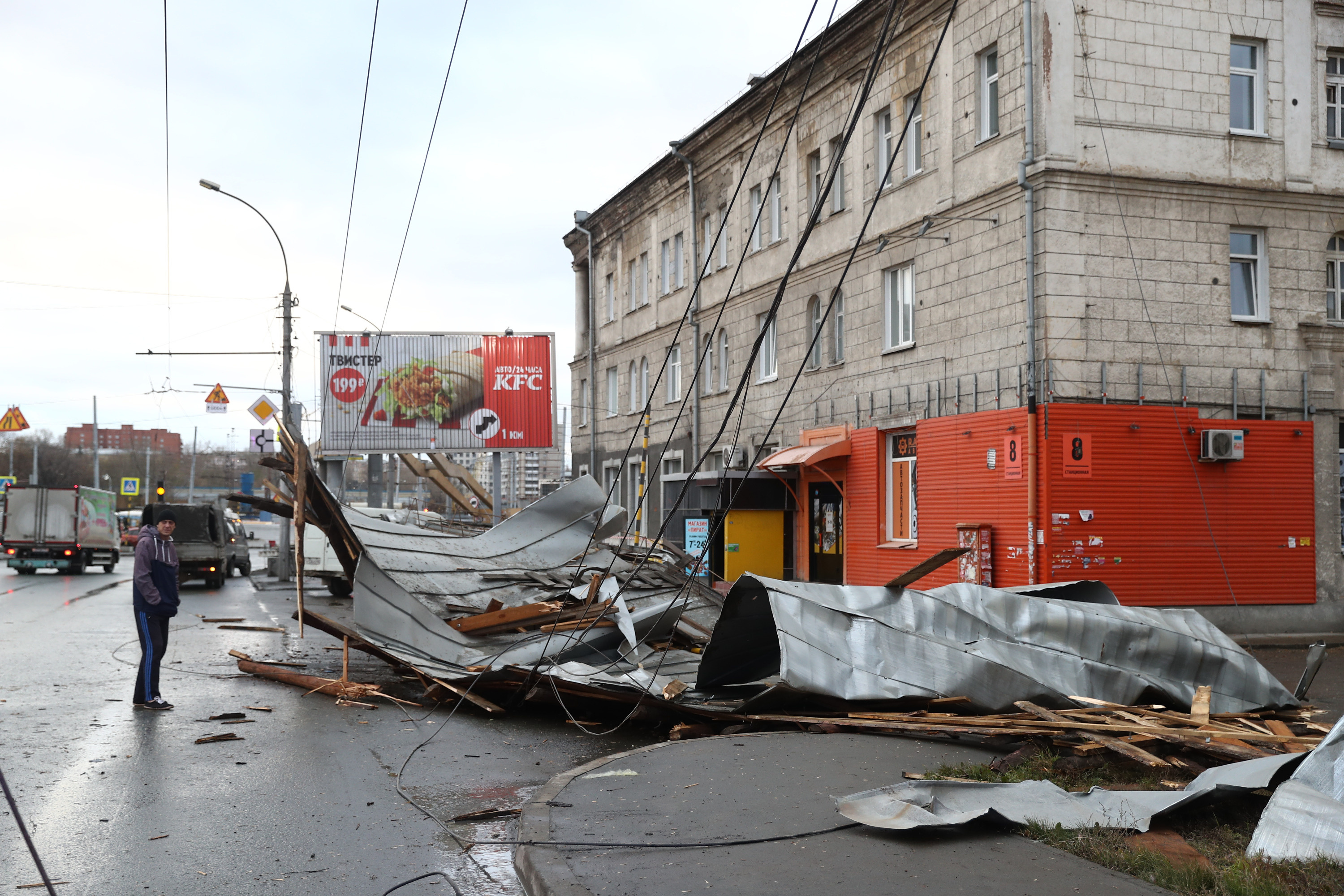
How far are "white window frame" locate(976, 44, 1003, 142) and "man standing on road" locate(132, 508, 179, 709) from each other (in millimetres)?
13456

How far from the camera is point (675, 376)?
102ft

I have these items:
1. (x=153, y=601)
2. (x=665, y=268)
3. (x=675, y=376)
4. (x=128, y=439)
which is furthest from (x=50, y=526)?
(x=128, y=439)

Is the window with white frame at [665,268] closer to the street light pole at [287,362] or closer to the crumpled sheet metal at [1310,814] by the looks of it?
the street light pole at [287,362]

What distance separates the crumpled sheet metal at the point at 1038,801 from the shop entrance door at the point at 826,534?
52.0 ft

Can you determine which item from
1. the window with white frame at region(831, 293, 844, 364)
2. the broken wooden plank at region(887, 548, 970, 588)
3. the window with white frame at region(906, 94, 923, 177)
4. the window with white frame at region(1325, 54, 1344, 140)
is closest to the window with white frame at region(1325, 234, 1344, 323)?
the window with white frame at region(1325, 54, 1344, 140)

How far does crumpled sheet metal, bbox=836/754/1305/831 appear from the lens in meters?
5.38

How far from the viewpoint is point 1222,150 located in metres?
17.0

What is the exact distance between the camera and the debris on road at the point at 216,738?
8.56 metres

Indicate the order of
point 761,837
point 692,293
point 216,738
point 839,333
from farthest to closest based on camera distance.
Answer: point 692,293
point 839,333
point 216,738
point 761,837

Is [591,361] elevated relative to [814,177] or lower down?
lower down

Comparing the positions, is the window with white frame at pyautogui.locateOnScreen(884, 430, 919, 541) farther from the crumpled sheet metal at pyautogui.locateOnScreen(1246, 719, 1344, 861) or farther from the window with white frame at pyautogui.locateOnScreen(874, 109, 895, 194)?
the crumpled sheet metal at pyautogui.locateOnScreen(1246, 719, 1344, 861)

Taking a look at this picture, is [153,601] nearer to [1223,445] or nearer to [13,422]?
[1223,445]

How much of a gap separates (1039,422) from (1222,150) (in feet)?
17.8

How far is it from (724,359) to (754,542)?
21.9 feet
